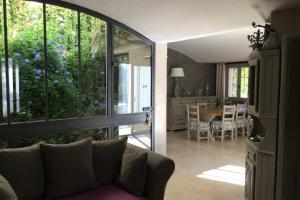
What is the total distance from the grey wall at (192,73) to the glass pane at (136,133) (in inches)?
135

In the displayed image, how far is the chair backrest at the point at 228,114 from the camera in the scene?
640 centimetres

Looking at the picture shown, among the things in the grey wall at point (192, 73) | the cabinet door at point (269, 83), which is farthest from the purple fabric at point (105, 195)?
the grey wall at point (192, 73)

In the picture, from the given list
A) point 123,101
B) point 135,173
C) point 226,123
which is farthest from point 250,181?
point 226,123

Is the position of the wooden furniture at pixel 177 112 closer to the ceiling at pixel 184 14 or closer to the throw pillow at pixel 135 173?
the ceiling at pixel 184 14

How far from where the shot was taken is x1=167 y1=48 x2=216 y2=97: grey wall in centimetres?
806

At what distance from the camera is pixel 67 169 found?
99.3 inches

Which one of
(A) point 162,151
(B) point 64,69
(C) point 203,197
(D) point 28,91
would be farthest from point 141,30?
(C) point 203,197

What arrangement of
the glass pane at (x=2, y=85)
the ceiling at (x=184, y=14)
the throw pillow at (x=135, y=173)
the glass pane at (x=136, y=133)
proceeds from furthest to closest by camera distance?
the glass pane at (x=136, y=133) < the glass pane at (x=2, y=85) < the ceiling at (x=184, y=14) < the throw pillow at (x=135, y=173)

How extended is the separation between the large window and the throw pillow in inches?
248

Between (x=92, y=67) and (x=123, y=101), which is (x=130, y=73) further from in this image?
(x=92, y=67)

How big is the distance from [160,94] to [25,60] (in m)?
2.36

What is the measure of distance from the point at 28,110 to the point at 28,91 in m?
0.25

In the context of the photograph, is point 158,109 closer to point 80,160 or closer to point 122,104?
point 122,104

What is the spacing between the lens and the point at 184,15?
10.8 ft
